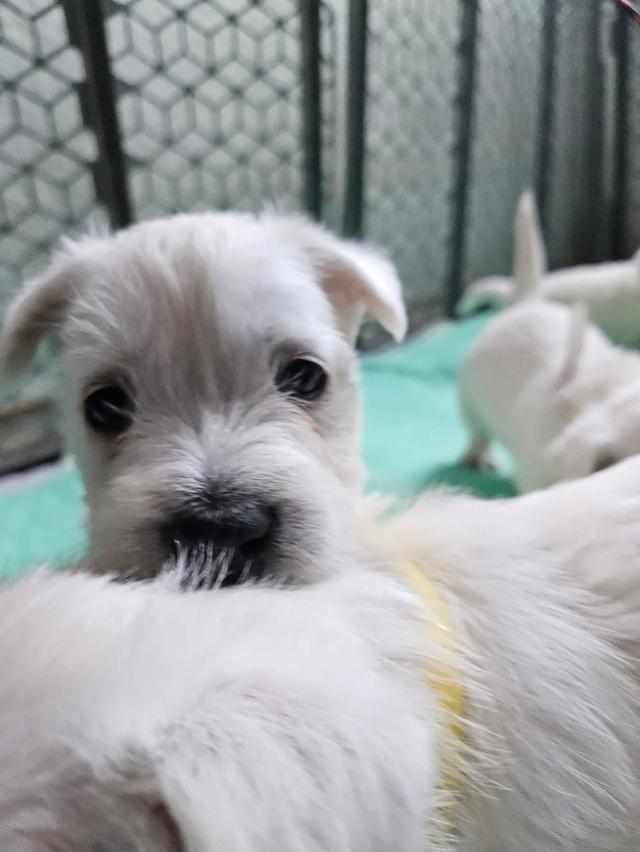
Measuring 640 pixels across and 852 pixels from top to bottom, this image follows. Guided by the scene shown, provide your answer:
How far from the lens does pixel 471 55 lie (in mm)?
2977

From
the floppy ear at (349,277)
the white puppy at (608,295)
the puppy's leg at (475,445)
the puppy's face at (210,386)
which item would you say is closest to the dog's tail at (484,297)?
the white puppy at (608,295)

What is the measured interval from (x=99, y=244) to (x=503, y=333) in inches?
49.5

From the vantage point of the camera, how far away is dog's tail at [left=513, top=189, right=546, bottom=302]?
7.35 ft

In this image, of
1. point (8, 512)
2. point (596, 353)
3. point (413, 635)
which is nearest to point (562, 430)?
point (596, 353)

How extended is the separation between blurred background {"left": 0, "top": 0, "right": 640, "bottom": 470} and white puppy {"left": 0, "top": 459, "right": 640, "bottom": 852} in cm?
108

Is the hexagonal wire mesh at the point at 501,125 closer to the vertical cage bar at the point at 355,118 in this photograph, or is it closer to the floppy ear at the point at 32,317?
the vertical cage bar at the point at 355,118

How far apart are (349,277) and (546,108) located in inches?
98.3

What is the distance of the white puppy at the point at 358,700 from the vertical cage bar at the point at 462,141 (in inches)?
100

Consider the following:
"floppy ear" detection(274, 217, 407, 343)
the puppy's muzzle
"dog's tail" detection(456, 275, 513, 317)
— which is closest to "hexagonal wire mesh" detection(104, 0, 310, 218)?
"dog's tail" detection(456, 275, 513, 317)

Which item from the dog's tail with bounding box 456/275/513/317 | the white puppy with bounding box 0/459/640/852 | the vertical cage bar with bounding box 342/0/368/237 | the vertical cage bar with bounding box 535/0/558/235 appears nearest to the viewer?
the white puppy with bounding box 0/459/640/852

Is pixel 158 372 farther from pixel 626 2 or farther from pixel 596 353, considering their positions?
pixel 596 353

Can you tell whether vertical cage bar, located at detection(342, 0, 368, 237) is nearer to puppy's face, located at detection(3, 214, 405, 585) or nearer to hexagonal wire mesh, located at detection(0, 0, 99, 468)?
hexagonal wire mesh, located at detection(0, 0, 99, 468)

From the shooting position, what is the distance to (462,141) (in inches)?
125

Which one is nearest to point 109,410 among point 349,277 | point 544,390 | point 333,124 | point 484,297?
point 349,277
